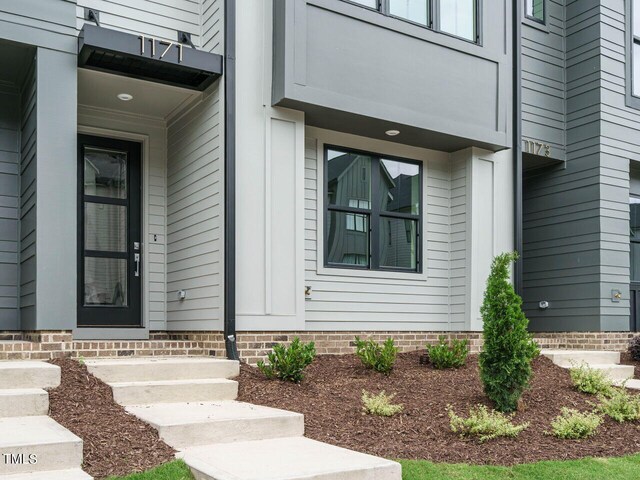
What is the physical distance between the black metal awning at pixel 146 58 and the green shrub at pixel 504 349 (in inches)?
141

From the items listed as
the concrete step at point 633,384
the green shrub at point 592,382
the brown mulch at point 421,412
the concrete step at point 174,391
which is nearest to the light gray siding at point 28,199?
the concrete step at point 174,391

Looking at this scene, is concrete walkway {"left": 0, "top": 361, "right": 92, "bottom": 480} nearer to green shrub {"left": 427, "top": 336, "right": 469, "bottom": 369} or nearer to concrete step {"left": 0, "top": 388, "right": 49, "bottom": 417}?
concrete step {"left": 0, "top": 388, "right": 49, "bottom": 417}

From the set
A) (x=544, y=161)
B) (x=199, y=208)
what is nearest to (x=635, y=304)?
(x=544, y=161)

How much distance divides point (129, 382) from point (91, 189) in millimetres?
2981

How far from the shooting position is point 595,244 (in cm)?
977

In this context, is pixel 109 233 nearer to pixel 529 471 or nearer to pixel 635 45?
pixel 529 471

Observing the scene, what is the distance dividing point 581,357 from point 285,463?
5.87 metres

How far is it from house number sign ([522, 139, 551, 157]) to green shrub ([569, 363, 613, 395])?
3896 mm

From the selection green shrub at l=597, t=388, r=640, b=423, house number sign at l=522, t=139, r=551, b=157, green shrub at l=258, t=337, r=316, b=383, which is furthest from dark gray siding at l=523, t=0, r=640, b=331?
green shrub at l=258, t=337, r=316, b=383

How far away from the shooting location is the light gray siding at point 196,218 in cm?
708

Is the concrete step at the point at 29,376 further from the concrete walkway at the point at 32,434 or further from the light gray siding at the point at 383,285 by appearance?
the light gray siding at the point at 383,285

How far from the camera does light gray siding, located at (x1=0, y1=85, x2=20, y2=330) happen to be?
7.03 meters

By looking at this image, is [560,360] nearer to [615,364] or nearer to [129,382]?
[615,364]

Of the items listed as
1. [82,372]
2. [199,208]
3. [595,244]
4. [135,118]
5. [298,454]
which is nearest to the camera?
[298,454]
